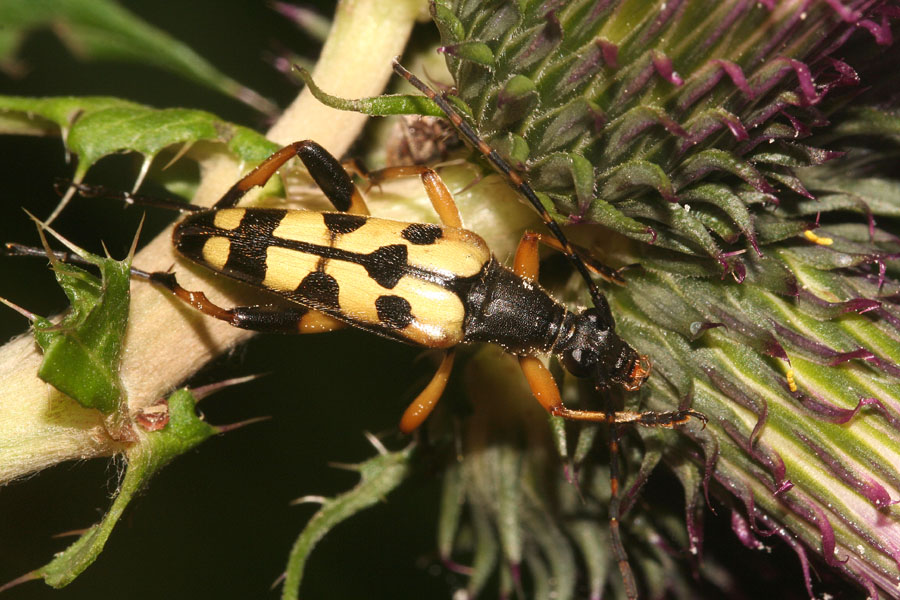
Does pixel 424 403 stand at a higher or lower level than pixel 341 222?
lower

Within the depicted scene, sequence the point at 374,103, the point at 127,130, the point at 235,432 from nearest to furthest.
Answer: the point at 374,103 → the point at 127,130 → the point at 235,432

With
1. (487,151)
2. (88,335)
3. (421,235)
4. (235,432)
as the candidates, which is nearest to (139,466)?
(88,335)

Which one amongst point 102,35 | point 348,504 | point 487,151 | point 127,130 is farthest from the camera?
point 102,35

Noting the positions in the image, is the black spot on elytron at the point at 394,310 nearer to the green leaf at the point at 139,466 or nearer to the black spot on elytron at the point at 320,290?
the black spot on elytron at the point at 320,290

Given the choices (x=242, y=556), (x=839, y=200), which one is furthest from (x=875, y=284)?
(x=242, y=556)

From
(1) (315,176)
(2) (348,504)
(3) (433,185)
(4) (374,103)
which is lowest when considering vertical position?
(2) (348,504)

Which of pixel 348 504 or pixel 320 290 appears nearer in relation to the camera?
pixel 320 290

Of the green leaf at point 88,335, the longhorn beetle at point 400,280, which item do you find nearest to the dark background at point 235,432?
the longhorn beetle at point 400,280

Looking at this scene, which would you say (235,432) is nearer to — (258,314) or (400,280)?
(258,314)

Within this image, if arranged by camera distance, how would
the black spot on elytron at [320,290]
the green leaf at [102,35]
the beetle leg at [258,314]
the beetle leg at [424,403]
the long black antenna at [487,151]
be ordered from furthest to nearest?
the green leaf at [102,35] < the beetle leg at [424,403] < the black spot on elytron at [320,290] < the beetle leg at [258,314] < the long black antenna at [487,151]
